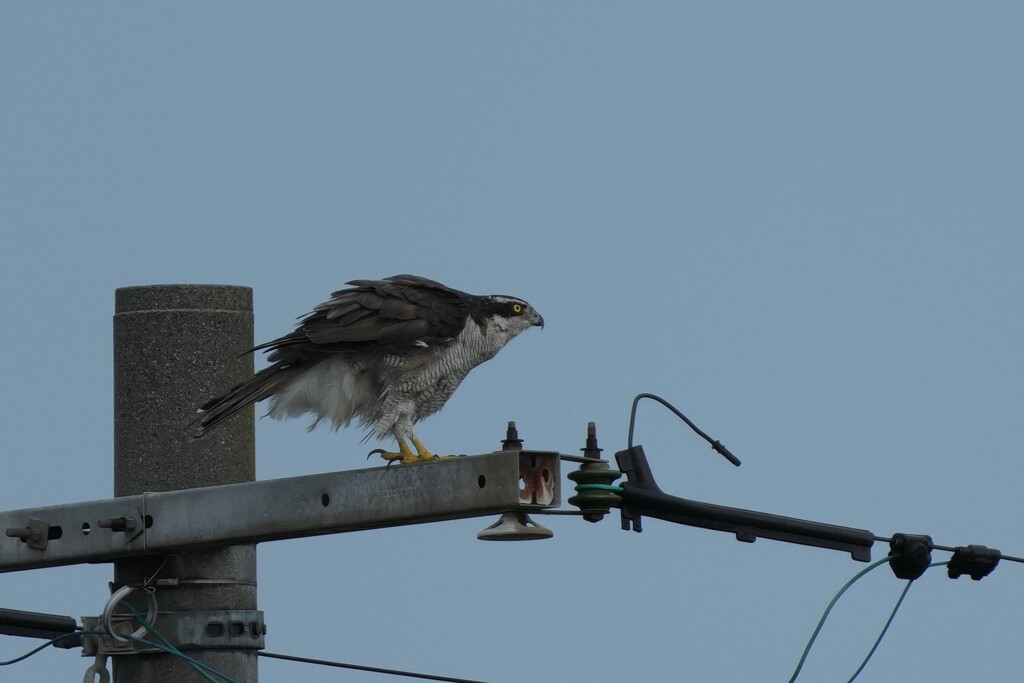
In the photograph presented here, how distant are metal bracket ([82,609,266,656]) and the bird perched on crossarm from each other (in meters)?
1.20

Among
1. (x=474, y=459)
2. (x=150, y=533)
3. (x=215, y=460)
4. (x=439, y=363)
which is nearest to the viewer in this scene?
(x=474, y=459)

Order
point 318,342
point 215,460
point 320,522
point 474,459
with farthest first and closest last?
point 318,342
point 215,460
point 320,522
point 474,459

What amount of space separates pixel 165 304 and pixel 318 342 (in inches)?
38.4

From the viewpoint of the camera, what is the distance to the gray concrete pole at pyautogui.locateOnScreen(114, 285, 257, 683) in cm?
613

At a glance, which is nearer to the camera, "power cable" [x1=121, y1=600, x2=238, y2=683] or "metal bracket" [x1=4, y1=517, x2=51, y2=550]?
"power cable" [x1=121, y1=600, x2=238, y2=683]

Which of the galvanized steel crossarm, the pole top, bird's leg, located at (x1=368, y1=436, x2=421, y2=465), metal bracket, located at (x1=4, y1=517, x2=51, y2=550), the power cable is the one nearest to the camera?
the galvanized steel crossarm

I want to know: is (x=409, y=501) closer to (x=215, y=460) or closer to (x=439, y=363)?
(x=215, y=460)

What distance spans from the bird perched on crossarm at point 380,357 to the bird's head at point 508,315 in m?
0.33

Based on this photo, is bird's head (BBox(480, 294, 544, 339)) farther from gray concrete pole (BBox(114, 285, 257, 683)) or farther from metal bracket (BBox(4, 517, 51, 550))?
metal bracket (BBox(4, 517, 51, 550))

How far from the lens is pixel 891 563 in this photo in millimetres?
6004

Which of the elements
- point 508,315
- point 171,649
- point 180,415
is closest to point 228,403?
point 180,415

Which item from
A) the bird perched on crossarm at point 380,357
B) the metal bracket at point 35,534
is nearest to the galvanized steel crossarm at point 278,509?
the metal bracket at point 35,534

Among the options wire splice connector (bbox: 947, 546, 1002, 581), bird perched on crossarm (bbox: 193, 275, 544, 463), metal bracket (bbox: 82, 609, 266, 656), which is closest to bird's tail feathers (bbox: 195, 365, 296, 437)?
bird perched on crossarm (bbox: 193, 275, 544, 463)

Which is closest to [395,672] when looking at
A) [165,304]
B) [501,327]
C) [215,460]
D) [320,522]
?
[320,522]
